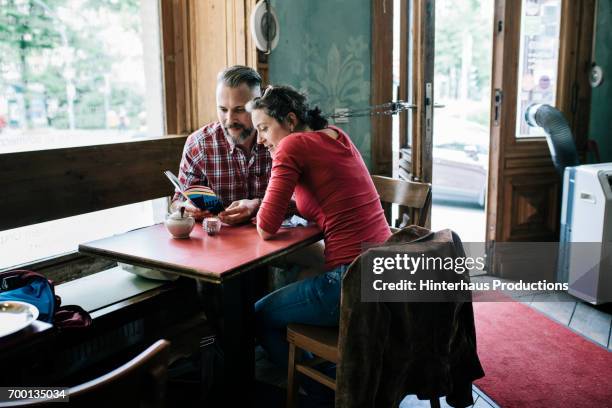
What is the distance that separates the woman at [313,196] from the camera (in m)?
2.02

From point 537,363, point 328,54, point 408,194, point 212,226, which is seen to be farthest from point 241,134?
point 537,363

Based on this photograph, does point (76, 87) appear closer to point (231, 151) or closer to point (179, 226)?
point (231, 151)

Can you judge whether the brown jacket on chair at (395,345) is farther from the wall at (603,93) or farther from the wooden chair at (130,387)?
the wall at (603,93)

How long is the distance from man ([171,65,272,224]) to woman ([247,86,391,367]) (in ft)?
0.99

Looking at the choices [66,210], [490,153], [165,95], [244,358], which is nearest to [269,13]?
[165,95]

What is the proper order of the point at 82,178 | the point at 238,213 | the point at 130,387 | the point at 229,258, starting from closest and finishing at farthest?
the point at 130,387 < the point at 229,258 < the point at 238,213 < the point at 82,178

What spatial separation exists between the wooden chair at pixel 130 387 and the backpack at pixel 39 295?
0.77 metres

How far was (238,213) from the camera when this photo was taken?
229 cm

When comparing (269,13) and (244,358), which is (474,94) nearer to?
(269,13)

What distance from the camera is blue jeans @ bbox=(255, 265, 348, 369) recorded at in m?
2.03

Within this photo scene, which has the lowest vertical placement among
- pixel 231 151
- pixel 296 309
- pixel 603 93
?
pixel 296 309

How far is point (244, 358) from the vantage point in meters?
2.09

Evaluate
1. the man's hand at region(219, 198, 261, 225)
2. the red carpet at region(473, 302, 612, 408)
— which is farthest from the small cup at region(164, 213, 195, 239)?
the red carpet at region(473, 302, 612, 408)

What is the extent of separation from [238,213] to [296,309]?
0.47 m
